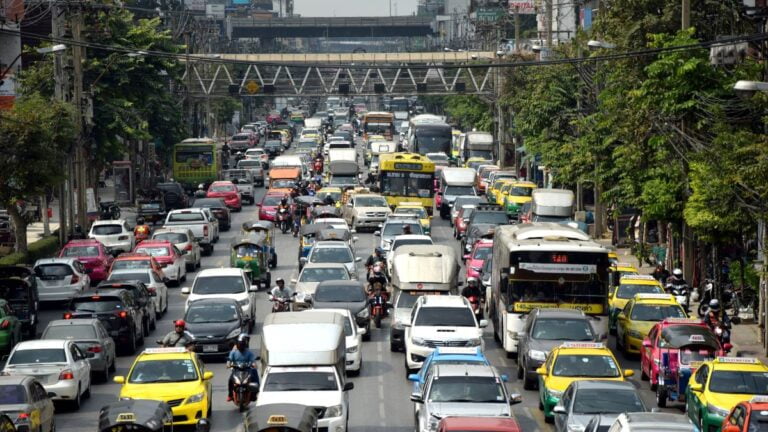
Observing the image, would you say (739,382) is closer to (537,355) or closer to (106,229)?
(537,355)

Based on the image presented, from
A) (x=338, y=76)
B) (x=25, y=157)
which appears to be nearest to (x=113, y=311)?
(x=25, y=157)

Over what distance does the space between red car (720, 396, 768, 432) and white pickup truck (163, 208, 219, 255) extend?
122 ft

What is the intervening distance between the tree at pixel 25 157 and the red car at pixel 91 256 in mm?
3184

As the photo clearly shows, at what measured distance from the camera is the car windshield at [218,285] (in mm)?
40938

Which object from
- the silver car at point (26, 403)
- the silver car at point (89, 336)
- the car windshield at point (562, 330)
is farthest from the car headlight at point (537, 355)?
the silver car at point (26, 403)

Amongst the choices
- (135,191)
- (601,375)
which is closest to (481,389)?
(601,375)

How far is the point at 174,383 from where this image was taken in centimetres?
2805

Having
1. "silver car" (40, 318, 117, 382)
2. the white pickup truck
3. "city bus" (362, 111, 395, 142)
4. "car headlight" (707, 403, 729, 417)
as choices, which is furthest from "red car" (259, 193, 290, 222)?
"city bus" (362, 111, 395, 142)

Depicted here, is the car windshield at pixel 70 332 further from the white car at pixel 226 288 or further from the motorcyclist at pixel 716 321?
the motorcyclist at pixel 716 321

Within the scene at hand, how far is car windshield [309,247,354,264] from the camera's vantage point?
47500mm

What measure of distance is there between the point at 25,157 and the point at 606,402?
105 ft

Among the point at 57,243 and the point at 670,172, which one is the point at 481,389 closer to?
the point at 670,172

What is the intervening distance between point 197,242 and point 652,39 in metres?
18.7

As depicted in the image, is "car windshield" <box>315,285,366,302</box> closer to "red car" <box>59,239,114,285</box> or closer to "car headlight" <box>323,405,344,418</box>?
"car headlight" <box>323,405,344,418</box>
